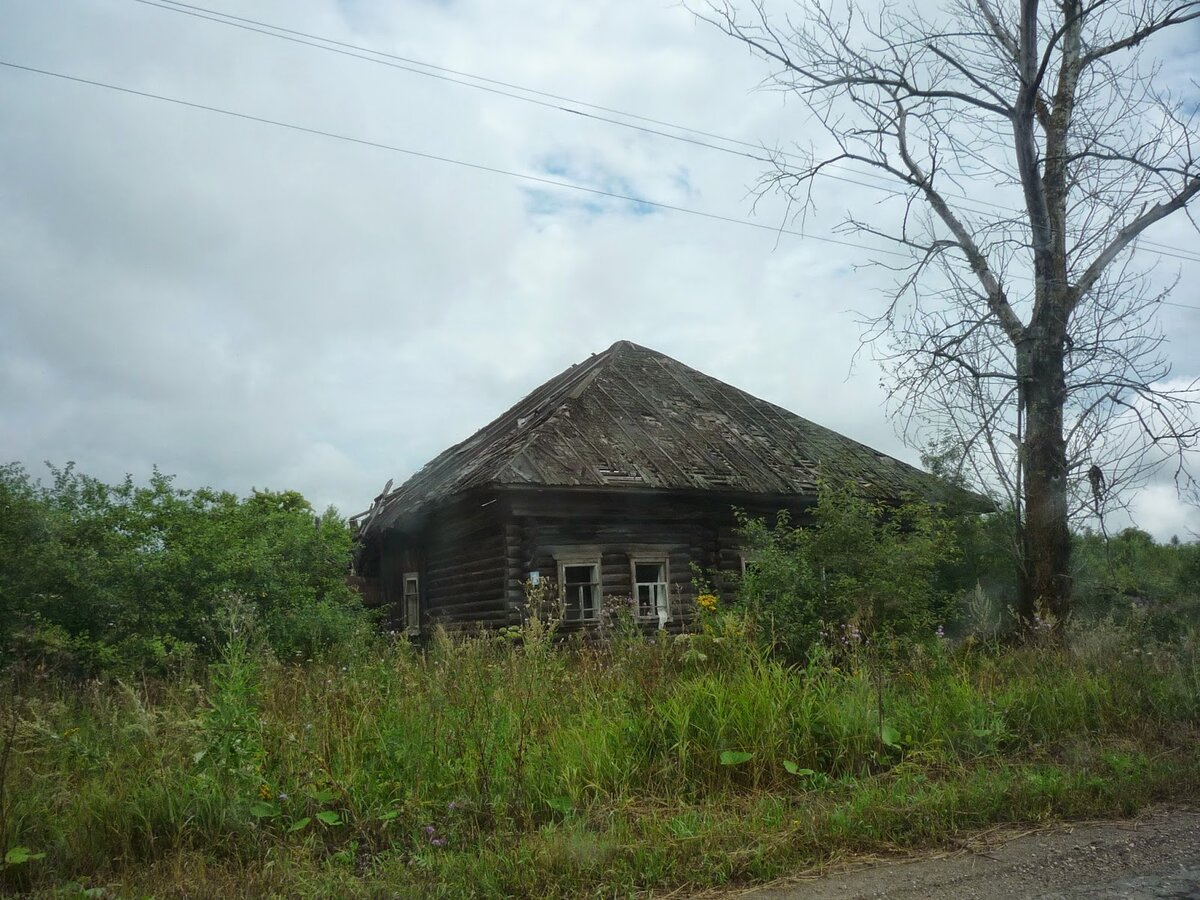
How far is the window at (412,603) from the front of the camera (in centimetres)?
1727

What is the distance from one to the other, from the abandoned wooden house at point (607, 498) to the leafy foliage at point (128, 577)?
9.46 feet

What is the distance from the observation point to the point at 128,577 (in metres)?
9.84

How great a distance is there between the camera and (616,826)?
13.6 feet

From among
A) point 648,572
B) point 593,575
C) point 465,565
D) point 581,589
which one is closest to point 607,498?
point 593,575

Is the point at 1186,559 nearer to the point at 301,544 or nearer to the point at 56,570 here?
the point at 301,544

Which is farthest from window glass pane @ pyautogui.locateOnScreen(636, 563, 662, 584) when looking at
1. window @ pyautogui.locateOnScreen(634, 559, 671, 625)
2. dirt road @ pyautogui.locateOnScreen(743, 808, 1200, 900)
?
dirt road @ pyautogui.locateOnScreen(743, 808, 1200, 900)

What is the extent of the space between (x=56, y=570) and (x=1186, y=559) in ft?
78.5

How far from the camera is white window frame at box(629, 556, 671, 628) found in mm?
14320

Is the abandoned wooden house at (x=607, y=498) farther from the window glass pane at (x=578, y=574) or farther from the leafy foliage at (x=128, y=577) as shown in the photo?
the leafy foliage at (x=128, y=577)

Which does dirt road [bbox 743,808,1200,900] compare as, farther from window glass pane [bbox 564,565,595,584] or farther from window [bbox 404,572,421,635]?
window [bbox 404,572,421,635]

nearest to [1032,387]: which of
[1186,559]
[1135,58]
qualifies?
[1135,58]

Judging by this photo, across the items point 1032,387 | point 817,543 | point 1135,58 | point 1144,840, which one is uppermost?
point 1135,58

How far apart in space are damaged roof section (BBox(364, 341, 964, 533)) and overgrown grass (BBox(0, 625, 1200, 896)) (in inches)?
240

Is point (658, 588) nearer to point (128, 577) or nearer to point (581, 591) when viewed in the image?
point (581, 591)
